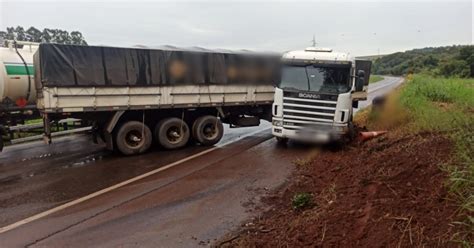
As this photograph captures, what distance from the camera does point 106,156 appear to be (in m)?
10.7

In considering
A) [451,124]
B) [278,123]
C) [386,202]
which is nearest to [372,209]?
[386,202]

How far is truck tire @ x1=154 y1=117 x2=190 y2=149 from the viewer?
11.2 metres

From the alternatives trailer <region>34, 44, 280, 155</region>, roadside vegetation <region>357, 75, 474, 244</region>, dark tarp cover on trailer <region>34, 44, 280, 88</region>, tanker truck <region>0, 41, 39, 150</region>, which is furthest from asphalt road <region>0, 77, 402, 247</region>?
roadside vegetation <region>357, 75, 474, 244</region>

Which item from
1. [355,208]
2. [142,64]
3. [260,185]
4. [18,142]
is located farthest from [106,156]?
[355,208]

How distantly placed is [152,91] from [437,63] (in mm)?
53924

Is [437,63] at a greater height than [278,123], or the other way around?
[437,63]

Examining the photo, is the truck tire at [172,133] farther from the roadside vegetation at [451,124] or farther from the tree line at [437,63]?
the tree line at [437,63]

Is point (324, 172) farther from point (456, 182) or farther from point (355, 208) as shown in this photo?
point (456, 182)

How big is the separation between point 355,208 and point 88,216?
12.1ft

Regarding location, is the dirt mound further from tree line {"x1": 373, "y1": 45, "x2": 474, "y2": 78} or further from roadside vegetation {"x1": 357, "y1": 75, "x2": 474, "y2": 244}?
tree line {"x1": 373, "y1": 45, "x2": 474, "y2": 78}

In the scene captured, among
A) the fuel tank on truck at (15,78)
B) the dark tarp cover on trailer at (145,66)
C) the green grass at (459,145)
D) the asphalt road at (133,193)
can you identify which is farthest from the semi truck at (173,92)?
the green grass at (459,145)

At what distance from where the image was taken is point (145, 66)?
10688 millimetres

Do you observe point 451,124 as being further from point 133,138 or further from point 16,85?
point 16,85

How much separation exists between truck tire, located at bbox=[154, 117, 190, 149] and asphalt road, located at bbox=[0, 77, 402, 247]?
298 millimetres
